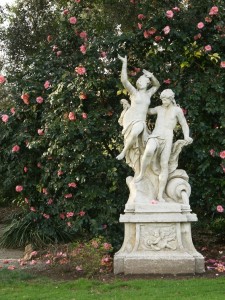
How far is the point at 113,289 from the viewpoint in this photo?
6.27 m

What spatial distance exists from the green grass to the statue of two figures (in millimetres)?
1224

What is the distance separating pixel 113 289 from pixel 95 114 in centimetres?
349

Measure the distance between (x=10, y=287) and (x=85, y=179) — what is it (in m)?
2.76

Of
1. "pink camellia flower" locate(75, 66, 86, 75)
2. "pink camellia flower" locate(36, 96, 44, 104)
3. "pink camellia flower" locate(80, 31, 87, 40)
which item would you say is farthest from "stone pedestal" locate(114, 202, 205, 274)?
"pink camellia flower" locate(80, 31, 87, 40)

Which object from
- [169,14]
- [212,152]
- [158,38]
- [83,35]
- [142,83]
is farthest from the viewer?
[83,35]

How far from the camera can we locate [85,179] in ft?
29.1

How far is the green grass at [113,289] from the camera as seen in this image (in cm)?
584

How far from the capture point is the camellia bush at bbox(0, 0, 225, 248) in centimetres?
876

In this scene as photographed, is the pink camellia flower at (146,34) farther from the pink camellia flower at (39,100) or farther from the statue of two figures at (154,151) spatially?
the pink camellia flower at (39,100)

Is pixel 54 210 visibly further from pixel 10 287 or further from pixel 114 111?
pixel 10 287

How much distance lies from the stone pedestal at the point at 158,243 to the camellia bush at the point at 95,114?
1.62 metres

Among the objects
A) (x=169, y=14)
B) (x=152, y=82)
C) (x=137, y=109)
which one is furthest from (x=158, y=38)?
(x=137, y=109)

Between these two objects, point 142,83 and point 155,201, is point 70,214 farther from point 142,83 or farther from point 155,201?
point 142,83

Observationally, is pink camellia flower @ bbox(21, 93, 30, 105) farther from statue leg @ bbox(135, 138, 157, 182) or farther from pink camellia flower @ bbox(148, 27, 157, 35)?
statue leg @ bbox(135, 138, 157, 182)
